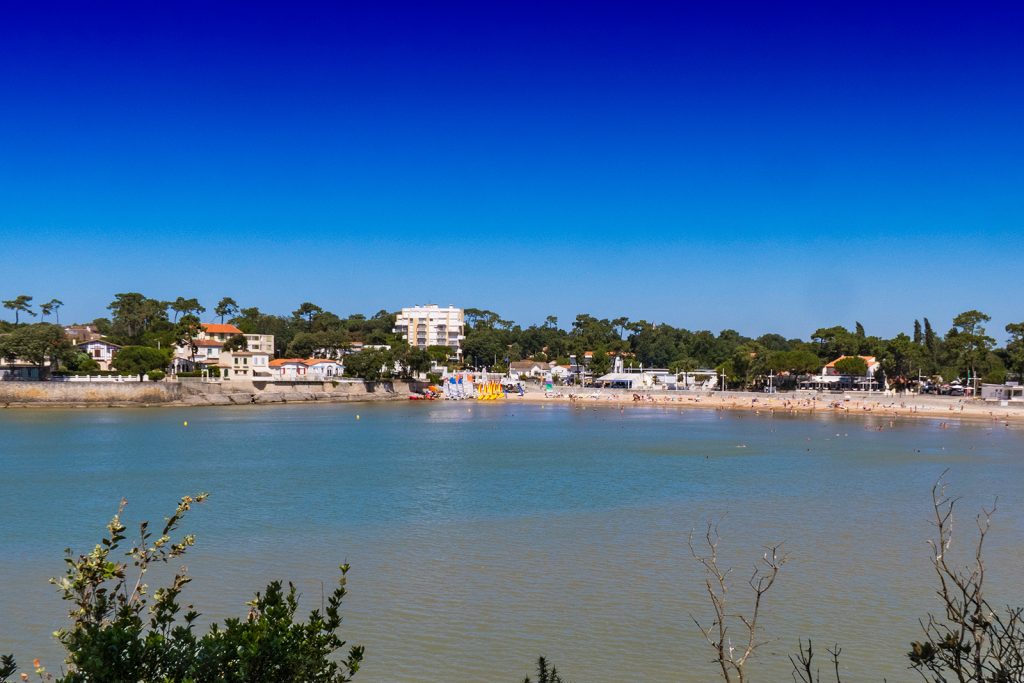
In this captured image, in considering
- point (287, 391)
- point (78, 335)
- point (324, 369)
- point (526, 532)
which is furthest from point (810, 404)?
point (78, 335)

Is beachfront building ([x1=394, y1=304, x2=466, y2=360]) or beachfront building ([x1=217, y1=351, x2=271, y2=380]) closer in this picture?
beachfront building ([x1=217, y1=351, x2=271, y2=380])

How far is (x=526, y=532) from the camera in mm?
19266

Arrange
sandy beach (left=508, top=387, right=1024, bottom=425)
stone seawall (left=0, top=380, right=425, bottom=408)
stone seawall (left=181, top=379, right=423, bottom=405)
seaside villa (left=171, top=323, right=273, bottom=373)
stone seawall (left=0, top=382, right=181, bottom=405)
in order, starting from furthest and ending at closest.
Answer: seaside villa (left=171, top=323, right=273, bottom=373) → stone seawall (left=181, top=379, right=423, bottom=405) → stone seawall (left=0, top=380, right=425, bottom=408) → stone seawall (left=0, top=382, right=181, bottom=405) → sandy beach (left=508, top=387, right=1024, bottom=425)

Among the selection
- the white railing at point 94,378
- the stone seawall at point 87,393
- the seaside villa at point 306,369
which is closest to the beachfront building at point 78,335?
the white railing at point 94,378

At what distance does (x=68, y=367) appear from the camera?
71.1 meters

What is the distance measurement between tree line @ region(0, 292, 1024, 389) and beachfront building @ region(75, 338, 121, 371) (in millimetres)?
A: 3248

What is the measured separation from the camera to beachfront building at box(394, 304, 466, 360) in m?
125

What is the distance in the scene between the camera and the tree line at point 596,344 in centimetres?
7706

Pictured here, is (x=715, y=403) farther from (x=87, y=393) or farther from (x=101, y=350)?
(x=101, y=350)

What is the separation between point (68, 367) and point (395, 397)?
28375 mm

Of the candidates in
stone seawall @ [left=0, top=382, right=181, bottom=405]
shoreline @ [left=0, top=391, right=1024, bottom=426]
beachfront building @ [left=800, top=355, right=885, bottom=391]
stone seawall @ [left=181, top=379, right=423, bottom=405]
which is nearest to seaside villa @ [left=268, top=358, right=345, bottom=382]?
stone seawall @ [left=181, top=379, right=423, bottom=405]

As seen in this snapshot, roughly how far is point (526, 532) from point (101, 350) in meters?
72.8

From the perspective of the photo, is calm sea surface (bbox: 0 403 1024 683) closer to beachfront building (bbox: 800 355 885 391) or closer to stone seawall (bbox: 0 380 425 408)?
stone seawall (bbox: 0 380 425 408)

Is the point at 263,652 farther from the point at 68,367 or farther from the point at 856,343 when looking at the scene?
the point at 856,343
